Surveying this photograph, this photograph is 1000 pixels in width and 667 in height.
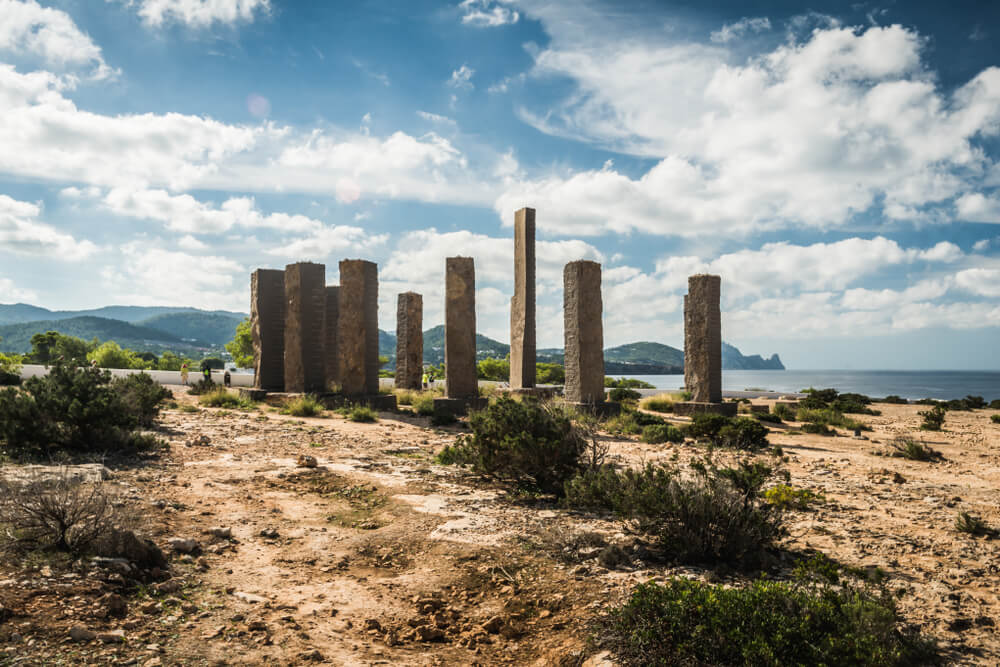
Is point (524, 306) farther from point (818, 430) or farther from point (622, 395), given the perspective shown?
point (818, 430)

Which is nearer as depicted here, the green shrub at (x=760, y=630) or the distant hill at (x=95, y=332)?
the green shrub at (x=760, y=630)

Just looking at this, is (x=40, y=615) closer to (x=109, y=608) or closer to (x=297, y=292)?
(x=109, y=608)

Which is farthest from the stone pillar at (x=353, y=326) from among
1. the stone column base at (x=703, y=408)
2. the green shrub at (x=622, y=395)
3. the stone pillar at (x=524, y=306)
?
the stone column base at (x=703, y=408)

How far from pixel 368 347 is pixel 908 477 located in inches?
512

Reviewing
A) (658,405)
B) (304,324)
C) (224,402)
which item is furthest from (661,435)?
(224,402)

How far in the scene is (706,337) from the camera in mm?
17953

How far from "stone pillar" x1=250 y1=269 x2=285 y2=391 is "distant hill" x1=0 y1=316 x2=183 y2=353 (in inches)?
5743

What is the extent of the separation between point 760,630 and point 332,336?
17.0m

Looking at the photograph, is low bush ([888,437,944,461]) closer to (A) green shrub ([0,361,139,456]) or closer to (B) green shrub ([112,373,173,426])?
(A) green shrub ([0,361,139,456])

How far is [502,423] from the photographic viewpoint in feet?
24.2

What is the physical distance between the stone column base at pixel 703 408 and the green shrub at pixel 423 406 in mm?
7454

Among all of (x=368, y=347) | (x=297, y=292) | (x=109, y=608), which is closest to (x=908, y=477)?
(x=109, y=608)

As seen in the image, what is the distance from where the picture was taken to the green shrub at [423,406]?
53.8 ft

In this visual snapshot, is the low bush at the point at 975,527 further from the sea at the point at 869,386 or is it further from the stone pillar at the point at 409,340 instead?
the sea at the point at 869,386
